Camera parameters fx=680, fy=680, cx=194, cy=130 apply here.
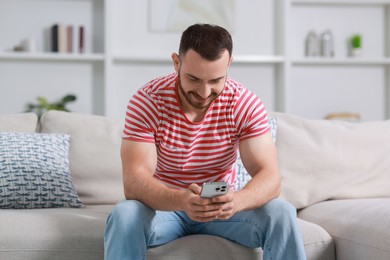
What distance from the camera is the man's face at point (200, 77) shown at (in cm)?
199

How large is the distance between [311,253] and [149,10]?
3.12 m

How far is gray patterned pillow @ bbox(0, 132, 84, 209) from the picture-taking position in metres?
2.54

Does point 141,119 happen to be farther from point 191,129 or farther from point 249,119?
point 249,119

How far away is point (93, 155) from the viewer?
2744mm

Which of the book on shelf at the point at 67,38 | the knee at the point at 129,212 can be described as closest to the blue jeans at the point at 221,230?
the knee at the point at 129,212

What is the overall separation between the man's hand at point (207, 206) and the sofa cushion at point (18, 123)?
115 centimetres

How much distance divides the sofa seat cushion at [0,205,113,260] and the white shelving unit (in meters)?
2.65

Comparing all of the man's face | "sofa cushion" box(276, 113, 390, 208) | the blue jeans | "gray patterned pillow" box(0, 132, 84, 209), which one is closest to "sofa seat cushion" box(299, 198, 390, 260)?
"sofa cushion" box(276, 113, 390, 208)

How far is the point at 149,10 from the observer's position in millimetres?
4988

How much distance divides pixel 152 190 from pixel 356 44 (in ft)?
12.0

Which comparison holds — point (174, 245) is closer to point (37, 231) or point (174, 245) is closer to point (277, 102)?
point (37, 231)

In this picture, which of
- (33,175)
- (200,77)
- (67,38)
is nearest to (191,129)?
(200,77)

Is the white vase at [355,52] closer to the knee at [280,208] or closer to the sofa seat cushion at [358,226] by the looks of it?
the sofa seat cushion at [358,226]

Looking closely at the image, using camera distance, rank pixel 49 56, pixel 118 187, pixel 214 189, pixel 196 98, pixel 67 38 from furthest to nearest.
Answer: pixel 67 38 → pixel 49 56 → pixel 118 187 → pixel 196 98 → pixel 214 189
